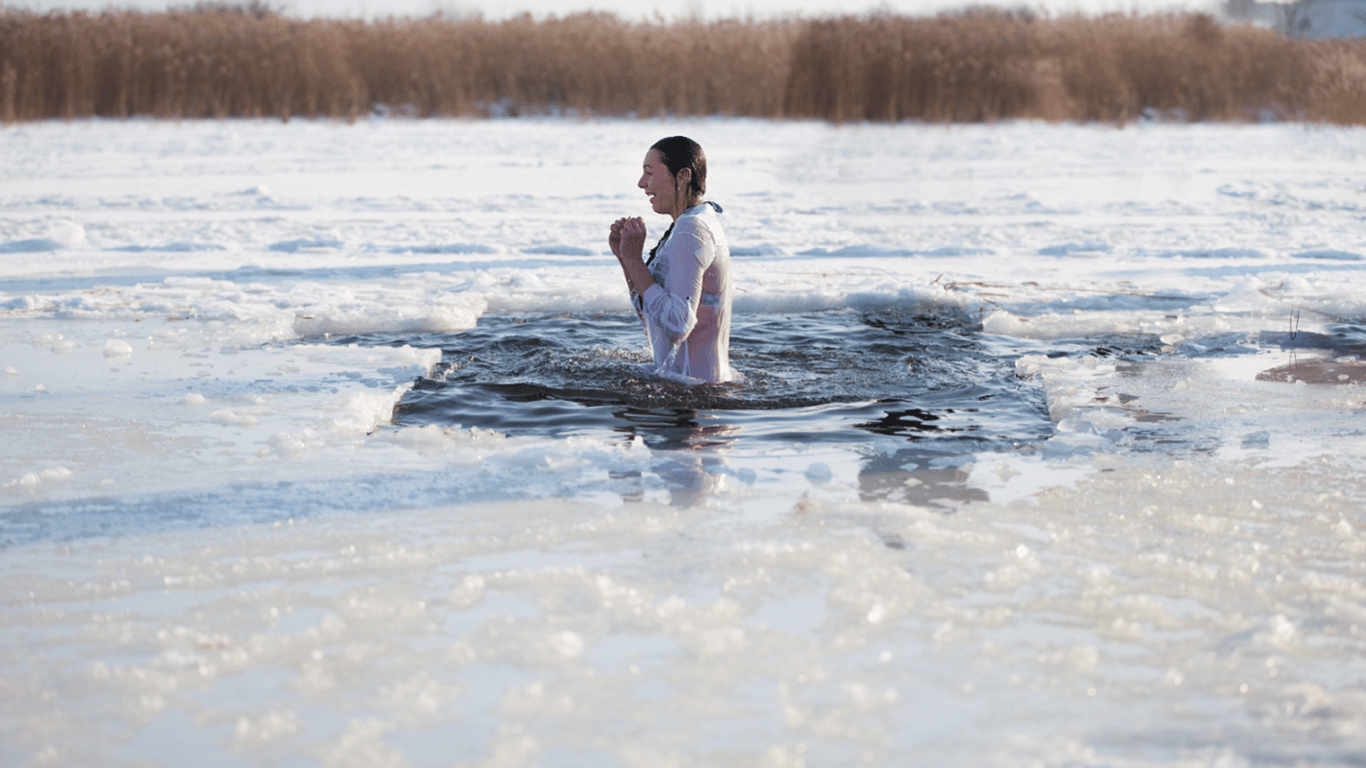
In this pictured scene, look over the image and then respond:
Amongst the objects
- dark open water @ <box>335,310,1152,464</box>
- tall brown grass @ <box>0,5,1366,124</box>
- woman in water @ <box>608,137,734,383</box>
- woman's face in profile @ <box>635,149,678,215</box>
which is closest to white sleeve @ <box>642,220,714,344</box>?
woman in water @ <box>608,137,734,383</box>

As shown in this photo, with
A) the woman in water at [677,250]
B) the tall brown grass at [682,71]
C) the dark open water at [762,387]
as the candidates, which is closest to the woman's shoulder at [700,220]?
the woman in water at [677,250]

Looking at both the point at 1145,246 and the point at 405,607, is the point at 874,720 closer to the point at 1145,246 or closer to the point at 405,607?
the point at 405,607

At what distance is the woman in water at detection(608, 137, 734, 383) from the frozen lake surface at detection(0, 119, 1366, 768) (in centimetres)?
37

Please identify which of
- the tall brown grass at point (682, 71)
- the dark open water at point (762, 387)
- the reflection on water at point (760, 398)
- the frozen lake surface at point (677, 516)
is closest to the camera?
the frozen lake surface at point (677, 516)

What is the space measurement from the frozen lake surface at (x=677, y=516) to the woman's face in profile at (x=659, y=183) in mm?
720

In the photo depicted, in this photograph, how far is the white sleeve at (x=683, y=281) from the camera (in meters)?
4.02

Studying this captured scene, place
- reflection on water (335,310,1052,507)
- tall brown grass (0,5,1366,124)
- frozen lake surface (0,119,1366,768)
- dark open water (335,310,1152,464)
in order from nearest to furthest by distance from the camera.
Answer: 1. frozen lake surface (0,119,1366,768)
2. reflection on water (335,310,1052,507)
3. dark open water (335,310,1152,464)
4. tall brown grass (0,5,1366,124)

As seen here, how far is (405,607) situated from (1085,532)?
5.39 feet

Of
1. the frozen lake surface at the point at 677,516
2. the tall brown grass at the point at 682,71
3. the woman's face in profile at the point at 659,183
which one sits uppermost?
the tall brown grass at the point at 682,71

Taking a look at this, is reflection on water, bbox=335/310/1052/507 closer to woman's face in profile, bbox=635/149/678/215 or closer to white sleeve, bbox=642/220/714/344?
white sleeve, bbox=642/220/714/344

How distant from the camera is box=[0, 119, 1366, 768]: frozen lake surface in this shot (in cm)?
198

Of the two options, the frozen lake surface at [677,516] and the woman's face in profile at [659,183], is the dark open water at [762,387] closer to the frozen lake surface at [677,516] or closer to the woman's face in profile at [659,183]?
the frozen lake surface at [677,516]

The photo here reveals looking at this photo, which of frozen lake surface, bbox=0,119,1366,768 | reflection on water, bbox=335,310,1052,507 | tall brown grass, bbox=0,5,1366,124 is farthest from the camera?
tall brown grass, bbox=0,5,1366,124

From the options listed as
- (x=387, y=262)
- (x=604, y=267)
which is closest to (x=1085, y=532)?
(x=604, y=267)
